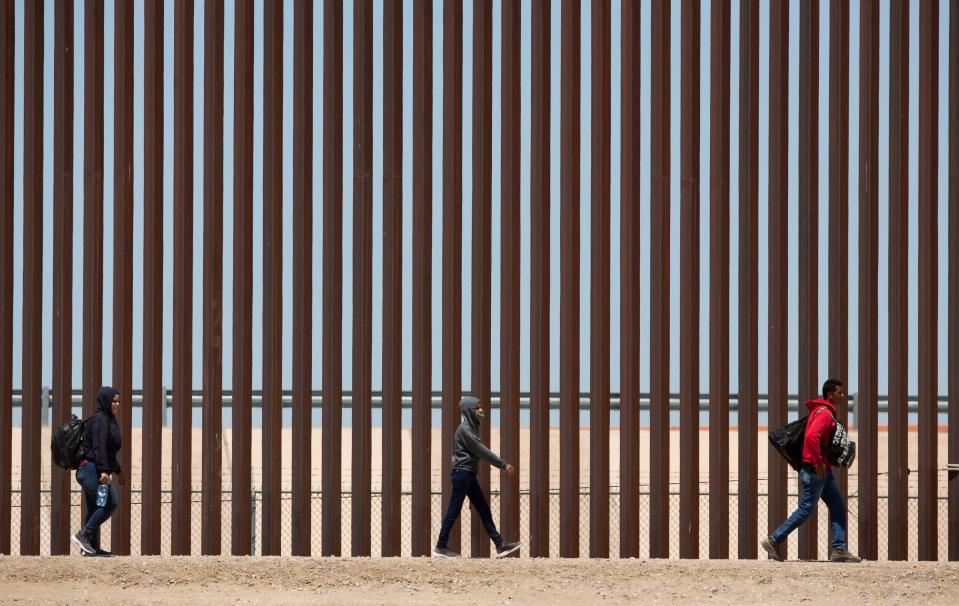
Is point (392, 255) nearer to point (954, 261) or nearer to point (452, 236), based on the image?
point (452, 236)

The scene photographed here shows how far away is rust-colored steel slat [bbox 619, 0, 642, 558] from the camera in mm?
10250

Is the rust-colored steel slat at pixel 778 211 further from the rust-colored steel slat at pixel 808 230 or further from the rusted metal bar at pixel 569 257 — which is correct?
the rusted metal bar at pixel 569 257

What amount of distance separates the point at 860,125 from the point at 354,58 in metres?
3.67

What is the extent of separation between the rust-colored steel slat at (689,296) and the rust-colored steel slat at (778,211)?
1.78 feet

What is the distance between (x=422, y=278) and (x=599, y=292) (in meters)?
1.26

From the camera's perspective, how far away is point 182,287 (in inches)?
408

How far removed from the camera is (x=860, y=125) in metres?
10.4

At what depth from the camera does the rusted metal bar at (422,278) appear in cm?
1023

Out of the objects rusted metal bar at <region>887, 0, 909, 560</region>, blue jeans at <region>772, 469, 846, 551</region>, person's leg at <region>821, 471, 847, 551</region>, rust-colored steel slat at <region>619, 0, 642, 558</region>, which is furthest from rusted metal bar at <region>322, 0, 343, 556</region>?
rusted metal bar at <region>887, 0, 909, 560</region>

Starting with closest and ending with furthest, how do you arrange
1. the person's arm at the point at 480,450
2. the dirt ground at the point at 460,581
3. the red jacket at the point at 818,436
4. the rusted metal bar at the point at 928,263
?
the dirt ground at the point at 460,581, the red jacket at the point at 818,436, the person's arm at the point at 480,450, the rusted metal bar at the point at 928,263

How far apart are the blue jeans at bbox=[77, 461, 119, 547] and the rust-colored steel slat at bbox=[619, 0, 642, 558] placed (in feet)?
11.6

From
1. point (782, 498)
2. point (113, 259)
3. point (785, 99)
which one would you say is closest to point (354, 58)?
point (113, 259)

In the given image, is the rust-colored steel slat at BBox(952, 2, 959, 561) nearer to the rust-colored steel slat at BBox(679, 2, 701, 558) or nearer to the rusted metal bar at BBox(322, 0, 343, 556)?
the rust-colored steel slat at BBox(679, 2, 701, 558)

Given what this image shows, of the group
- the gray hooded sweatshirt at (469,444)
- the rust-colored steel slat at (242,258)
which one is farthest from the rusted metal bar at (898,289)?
the rust-colored steel slat at (242,258)
